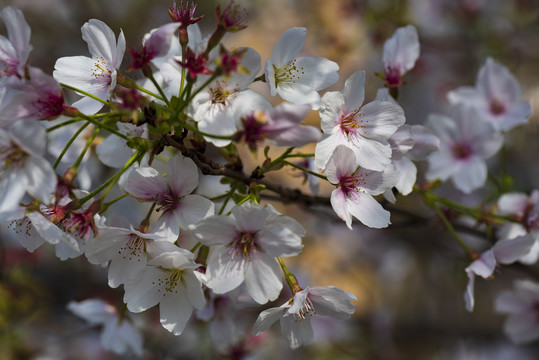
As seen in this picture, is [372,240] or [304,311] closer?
[304,311]

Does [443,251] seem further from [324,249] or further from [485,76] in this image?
[485,76]

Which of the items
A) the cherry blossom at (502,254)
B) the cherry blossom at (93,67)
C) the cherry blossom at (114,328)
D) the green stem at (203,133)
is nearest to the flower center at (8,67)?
the cherry blossom at (93,67)

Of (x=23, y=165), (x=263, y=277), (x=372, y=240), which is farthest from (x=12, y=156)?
(x=372, y=240)

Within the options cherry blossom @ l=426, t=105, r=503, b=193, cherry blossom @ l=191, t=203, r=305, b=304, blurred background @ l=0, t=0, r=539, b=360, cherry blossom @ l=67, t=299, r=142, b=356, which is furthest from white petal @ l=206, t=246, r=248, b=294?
blurred background @ l=0, t=0, r=539, b=360

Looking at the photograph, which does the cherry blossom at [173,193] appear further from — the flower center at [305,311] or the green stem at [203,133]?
the flower center at [305,311]

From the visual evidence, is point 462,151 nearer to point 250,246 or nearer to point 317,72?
point 317,72

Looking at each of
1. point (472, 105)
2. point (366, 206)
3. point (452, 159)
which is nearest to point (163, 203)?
point (366, 206)

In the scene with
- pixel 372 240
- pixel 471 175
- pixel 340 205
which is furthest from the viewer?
pixel 372 240

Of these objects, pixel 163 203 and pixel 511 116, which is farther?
pixel 511 116
